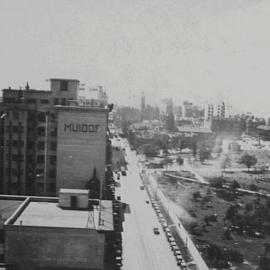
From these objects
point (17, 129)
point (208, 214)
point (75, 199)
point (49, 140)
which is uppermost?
point (17, 129)

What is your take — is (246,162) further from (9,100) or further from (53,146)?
(9,100)

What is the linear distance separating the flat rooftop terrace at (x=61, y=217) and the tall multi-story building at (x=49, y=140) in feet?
38.9

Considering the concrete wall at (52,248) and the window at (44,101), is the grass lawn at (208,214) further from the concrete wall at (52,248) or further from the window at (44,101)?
the window at (44,101)

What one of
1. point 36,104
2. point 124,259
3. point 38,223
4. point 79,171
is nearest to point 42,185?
point 79,171

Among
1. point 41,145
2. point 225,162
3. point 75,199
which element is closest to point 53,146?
point 41,145

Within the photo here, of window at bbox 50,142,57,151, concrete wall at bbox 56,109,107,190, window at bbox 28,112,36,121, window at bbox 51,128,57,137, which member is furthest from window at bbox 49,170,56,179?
window at bbox 28,112,36,121

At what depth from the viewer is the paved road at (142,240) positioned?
3253 centimetres

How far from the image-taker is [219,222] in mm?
44188

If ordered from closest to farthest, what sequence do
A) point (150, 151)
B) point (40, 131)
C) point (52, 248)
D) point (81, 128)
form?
point (52, 248) < point (81, 128) < point (40, 131) < point (150, 151)

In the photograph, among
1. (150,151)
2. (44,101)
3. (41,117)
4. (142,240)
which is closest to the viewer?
(142,240)

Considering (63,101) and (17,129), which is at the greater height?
(63,101)

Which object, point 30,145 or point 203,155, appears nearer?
point 30,145

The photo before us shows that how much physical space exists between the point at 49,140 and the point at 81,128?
4.00 m

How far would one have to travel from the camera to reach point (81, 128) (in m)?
42.3
